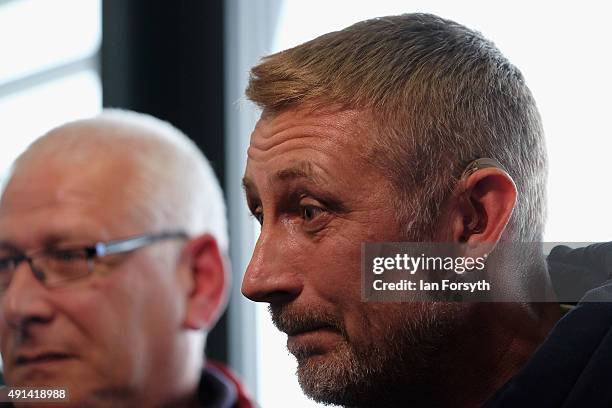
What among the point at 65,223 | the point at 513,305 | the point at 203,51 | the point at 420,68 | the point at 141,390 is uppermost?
the point at 203,51

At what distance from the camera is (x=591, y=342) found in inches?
36.8

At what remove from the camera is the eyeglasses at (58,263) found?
1057 millimetres

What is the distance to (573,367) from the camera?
92 cm

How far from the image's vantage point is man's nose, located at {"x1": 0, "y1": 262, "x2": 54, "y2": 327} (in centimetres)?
105

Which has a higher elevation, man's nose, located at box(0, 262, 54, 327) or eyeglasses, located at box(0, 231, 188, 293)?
eyeglasses, located at box(0, 231, 188, 293)

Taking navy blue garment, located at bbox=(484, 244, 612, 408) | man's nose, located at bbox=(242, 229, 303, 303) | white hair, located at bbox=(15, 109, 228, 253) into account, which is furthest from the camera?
white hair, located at bbox=(15, 109, 228, 253)

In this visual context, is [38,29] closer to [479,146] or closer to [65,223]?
[65,223]

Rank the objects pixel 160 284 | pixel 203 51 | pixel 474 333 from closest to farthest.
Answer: pixel 474 333 < pixel 160 284 < pixel 203 51

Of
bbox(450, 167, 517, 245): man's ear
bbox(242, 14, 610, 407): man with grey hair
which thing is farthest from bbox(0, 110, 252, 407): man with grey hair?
bbox(450, 167, 517, 245): man's ear

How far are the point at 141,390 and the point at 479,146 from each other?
20.1 inches

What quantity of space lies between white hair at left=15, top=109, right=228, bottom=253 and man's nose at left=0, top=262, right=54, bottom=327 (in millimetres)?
147

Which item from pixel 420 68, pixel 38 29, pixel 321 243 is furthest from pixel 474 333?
pixel 38 29

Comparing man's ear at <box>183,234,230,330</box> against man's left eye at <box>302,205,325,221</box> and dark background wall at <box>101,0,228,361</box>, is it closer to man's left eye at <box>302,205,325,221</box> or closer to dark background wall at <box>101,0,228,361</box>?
man's left eye at <box>302,205,325,221</box>

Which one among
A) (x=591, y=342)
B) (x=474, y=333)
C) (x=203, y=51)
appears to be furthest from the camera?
(x=203, y=51)
